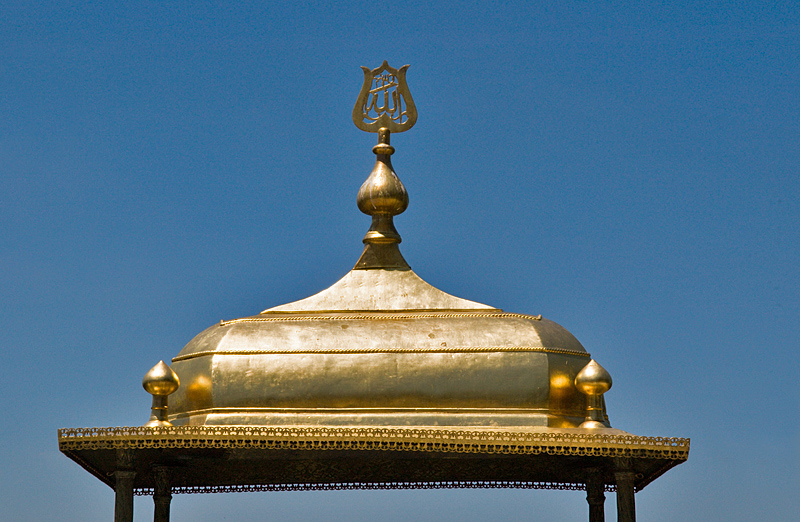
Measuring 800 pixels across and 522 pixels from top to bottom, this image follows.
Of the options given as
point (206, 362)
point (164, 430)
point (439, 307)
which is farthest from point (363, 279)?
point (164, 430)

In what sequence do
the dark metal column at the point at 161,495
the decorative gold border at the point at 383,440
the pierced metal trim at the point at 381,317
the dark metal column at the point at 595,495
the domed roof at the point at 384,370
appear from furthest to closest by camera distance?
the dark metal column at the point at 595,495 < the dark metal column at the point at 161,495 < the pierced metal trim at the point at 381,317 < the domed roof at the point at 384,370 < the decorative gold border at the point at 383,440

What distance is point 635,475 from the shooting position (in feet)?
83.7

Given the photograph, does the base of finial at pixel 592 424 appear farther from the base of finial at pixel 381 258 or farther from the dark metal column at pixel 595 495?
the base of finial at pixel 381 258

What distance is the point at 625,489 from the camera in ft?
82.2

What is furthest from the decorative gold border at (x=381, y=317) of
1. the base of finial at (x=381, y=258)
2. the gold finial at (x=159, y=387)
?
the gold finial at (x=159, y=387)

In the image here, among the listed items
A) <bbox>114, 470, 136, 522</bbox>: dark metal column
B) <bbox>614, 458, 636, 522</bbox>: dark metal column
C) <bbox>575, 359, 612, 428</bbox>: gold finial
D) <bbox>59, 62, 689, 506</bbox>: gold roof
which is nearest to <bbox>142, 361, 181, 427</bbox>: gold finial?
<bbox>59, 62, 689, 506</bbox>: gold roof

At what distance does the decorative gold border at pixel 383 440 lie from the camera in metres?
24.2

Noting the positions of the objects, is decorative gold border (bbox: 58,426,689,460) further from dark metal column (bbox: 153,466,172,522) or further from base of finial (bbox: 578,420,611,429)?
dark metal column (bbox: 153,466,172,522)

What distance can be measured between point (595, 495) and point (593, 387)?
3.38 metres

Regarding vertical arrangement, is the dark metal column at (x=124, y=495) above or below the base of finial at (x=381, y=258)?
below

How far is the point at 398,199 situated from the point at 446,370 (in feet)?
14.7

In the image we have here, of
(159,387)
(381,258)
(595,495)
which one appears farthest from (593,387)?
(159,387)

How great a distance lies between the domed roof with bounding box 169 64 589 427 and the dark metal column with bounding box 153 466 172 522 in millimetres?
1293

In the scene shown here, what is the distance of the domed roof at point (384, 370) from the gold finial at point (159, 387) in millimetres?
728
